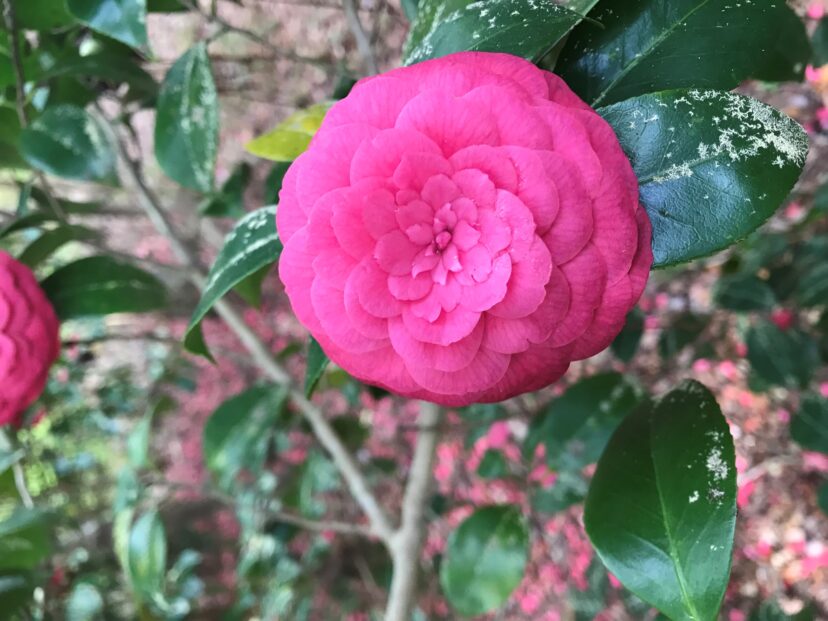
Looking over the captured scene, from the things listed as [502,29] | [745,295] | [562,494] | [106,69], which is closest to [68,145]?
[106,69]

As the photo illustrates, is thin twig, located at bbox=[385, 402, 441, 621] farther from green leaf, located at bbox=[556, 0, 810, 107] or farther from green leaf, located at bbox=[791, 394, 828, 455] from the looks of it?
green leaf, located at bbox=[791, 394, 828, 455]

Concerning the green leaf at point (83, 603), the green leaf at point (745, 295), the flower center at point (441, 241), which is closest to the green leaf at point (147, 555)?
the green leaf at point (83, 603)

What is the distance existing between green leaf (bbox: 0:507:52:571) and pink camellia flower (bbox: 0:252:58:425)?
364 millimetres

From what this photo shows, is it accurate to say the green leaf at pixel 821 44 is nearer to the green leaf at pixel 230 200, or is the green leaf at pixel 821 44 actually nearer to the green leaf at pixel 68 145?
the green leaf at pixel 230 200

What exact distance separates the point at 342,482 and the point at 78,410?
105cm

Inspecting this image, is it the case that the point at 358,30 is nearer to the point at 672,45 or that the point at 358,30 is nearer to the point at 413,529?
the point at 672,45

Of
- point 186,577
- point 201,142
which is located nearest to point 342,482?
point 186,577

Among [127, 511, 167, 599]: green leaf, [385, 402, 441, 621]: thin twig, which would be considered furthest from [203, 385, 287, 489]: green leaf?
[385, 402, 441, 621]: thin twig

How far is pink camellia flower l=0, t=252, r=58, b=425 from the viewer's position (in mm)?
589

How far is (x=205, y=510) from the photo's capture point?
2.44 m

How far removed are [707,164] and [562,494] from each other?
69cm

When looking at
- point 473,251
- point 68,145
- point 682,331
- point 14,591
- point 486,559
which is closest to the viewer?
point 473,251

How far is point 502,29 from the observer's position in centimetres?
35

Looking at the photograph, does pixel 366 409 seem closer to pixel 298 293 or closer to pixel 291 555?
pixel 291 555
